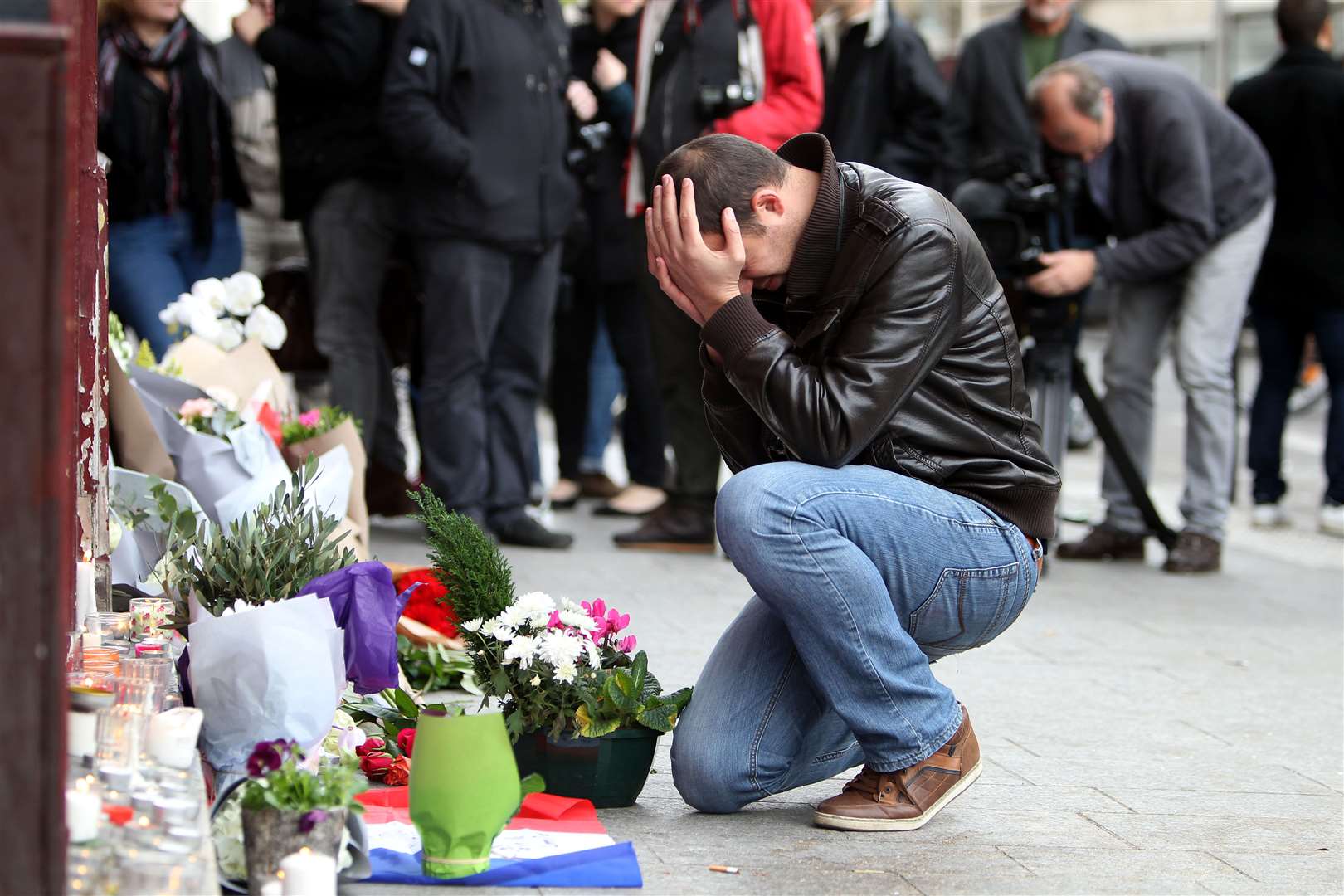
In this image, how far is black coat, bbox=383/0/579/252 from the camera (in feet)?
19.4

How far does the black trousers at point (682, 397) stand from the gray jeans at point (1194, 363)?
61.9 inches

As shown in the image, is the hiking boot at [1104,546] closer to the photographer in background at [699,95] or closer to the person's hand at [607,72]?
the photographer in background at [699,95]

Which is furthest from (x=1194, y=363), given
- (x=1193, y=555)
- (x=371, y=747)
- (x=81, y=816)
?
(x=81, y=816)

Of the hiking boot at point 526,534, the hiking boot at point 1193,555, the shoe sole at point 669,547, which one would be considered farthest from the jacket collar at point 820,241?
the hiking boot at point 1193,555

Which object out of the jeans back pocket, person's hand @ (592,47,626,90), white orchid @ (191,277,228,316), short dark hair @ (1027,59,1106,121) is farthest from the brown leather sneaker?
person's hand @ (592,47,626,90)

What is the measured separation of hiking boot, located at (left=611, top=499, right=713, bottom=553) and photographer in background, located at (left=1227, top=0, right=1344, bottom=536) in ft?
8.92

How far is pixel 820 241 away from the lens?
3.23m

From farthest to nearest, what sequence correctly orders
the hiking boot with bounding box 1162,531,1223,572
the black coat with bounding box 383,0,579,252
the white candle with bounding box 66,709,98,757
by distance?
1. the hiking boot with bounding box 1162,531,1223,572
2. the black coat with bounding box 383,0,579,252
3. the white candle with bounding box 66,709,98,757

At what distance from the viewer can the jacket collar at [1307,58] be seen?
7.43 m

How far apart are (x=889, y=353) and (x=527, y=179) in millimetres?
3268

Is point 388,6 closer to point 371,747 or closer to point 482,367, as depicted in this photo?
point 482,367

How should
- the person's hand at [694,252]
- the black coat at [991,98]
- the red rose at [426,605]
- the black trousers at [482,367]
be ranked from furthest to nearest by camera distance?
the black coat at [991,98]
the black trousers at [482,367]
the red rose at [426,605]
the person's hand at [694,252]

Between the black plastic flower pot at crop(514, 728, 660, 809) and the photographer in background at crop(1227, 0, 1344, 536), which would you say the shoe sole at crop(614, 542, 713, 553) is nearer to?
the photographer in background at crop(1227, 0, 1344, 536)

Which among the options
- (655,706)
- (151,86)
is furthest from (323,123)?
(655,706)
